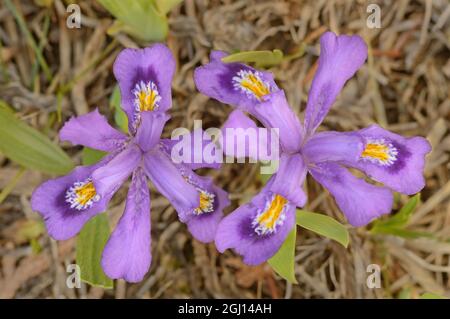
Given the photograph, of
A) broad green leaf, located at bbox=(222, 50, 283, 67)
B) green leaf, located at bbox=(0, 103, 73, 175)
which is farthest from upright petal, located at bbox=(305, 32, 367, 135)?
green leaf, located at bbox=(0, 103, 73, 175)

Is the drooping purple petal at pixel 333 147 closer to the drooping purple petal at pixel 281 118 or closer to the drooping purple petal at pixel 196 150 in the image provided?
the drooping purple petal at pixel 281 118

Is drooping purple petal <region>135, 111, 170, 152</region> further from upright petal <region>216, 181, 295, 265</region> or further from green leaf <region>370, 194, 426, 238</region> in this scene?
green leaf <region>370, 194, 426, 238</region>

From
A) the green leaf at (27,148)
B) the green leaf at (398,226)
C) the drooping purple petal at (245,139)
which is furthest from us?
the green leaf at (398,226)

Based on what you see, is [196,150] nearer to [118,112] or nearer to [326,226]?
[326,226]

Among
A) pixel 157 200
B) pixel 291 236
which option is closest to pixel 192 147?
pixel 291 236

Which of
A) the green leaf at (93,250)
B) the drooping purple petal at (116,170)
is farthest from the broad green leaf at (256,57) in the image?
the green leaf at (93,250)

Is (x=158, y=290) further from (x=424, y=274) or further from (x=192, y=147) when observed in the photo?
(x=424, y=274)

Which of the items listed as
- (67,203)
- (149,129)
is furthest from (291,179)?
(67,203)
